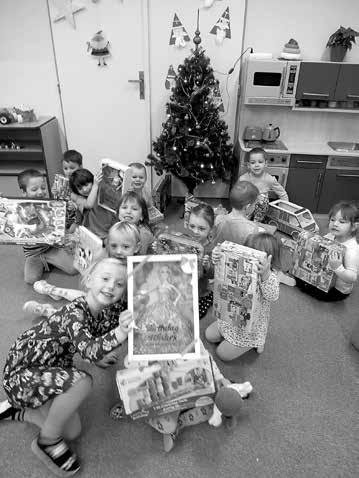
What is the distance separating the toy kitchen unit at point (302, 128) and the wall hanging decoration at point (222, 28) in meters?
0.41

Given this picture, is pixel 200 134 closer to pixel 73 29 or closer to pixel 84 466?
pixel 73 29

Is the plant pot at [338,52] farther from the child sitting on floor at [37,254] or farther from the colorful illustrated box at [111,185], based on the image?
the child sitting on floor at [37,254]

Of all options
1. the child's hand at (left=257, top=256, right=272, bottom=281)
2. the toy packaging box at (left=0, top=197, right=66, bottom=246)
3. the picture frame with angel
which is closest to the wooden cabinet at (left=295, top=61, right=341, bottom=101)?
the child's hand at (left=257, top=256, right=272, bottom=281)

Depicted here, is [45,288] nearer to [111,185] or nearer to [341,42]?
[111,185]

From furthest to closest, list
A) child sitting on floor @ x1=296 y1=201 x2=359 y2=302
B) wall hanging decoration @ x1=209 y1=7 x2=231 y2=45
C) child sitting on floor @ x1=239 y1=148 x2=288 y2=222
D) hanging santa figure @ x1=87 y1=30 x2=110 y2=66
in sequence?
hanging santa figure @ x1=87 y1=30 x2=110 y2=66 → wall hanging decoration @ x1=209 y1=7 x2=231 y2=45 → child sitting on floor @ x1=239 y1=148 x2=288 y2=222 → child sitting on floor @ x1=296 y1=201 x2=359 y2=302

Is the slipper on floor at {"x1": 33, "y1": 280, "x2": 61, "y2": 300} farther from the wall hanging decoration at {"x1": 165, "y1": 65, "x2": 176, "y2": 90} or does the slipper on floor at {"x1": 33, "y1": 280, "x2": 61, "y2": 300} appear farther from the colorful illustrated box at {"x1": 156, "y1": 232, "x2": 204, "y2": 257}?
the wall hanging decoration at {"x1": 165, "y1": 65, "x2": 176, "y2": 90}

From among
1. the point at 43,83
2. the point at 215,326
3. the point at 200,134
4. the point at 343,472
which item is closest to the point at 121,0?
the point at 43,83

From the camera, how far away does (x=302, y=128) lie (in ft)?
14.9

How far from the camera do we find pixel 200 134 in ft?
12.7

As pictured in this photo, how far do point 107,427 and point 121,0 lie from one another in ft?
13.6

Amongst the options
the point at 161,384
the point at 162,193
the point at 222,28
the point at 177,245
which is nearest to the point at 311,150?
the point at 222,28

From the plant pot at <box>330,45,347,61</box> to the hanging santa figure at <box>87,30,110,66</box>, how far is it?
8.14 ft

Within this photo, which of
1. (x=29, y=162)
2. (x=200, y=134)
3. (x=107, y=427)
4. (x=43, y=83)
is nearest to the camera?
(x=107, y=427)

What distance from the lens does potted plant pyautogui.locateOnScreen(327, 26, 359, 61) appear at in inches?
148
